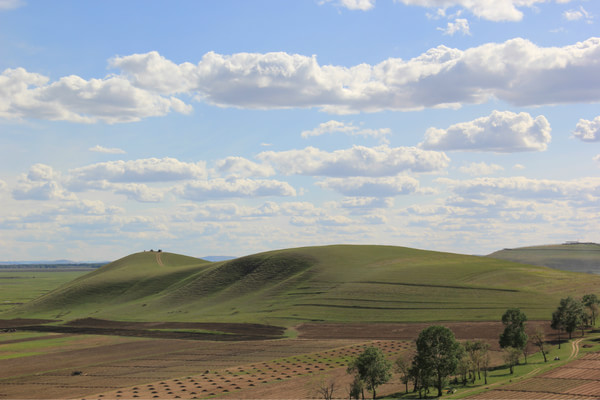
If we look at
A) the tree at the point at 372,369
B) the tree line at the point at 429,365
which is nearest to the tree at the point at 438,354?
the tree line at the point at 429,365

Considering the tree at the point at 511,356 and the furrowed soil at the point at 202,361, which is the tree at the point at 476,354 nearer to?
the tree at the point at 511,356

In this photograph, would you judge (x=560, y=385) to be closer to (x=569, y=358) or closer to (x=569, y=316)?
(x=569, y=358)

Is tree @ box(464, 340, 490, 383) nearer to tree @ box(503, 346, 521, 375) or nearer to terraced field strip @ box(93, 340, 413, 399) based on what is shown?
tree @ box(503, 346, 521, 375)

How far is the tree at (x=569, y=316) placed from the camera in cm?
11394

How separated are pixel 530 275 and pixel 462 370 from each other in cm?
11225

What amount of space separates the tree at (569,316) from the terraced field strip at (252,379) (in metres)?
32.4

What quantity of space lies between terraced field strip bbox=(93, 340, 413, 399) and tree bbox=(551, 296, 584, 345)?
32.4 m

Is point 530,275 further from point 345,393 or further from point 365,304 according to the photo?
point 345,393

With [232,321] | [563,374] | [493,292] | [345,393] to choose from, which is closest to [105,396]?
[345,393]

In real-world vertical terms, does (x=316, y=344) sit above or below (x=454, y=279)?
below

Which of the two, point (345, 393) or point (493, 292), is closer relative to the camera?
point (345, 393)

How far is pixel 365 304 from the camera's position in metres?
174

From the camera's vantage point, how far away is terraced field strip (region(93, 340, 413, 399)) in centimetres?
8200

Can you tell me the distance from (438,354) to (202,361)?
166 ft
